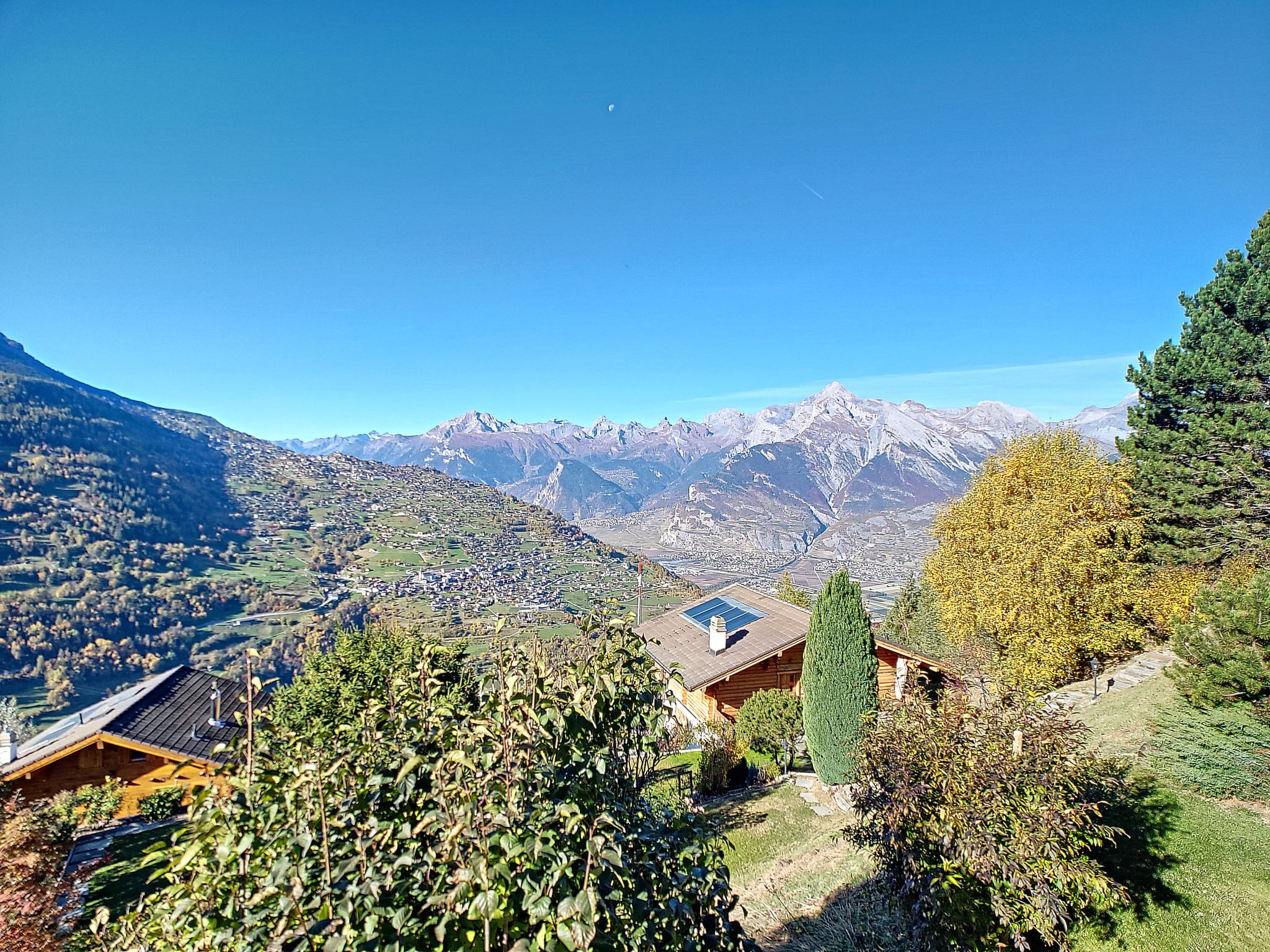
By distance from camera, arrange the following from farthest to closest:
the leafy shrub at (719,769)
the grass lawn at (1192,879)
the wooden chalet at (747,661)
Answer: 1. the wooden chalet at (747,661)
2. the leafy shrub at (719,769)
3. the grass lawn at (1192,879)

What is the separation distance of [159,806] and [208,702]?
10069mm

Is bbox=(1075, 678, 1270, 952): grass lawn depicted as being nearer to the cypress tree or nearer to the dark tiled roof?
the cypress tree

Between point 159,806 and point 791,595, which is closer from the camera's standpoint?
point 159,806

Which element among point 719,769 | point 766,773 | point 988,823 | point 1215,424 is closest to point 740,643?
point 766,773

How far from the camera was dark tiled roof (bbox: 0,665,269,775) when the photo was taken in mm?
18906

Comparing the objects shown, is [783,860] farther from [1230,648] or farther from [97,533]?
[97,533]

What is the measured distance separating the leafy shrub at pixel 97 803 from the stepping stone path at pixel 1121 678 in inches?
1084

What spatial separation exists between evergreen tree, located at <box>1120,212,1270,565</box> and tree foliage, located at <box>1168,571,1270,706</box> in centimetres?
1202

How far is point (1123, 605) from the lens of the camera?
19469mm

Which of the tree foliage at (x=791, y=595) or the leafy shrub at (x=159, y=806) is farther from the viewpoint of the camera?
the tree foliage at (x=791, y=595)

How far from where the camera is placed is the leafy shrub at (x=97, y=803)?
15367 mm

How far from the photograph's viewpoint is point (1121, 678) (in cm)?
1816

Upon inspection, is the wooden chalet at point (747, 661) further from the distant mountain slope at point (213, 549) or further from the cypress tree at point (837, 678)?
the distant mountain slope at point (213, 549)

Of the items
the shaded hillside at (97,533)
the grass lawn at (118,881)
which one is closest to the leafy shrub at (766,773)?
the grass lawn at (118,881)
